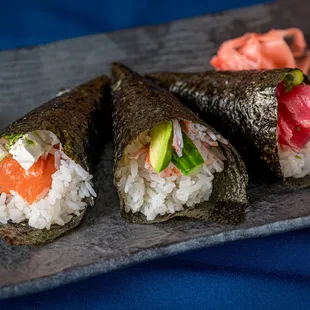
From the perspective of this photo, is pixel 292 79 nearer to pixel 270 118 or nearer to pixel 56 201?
pixel 270 118

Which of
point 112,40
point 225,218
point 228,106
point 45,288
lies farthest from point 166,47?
point 45,288

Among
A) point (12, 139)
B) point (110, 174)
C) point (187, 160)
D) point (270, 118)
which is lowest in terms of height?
point (110, 174)

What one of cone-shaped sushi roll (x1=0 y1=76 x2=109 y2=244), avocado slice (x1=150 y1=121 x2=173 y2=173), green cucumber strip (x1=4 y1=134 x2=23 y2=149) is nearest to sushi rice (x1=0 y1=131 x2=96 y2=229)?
cone-shaped sushi roll (x1=0 y1=76 x2=109 y2=244)

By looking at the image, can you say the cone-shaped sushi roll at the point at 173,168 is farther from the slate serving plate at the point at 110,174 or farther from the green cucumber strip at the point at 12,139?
the green cucumber strip at the point at 12,139

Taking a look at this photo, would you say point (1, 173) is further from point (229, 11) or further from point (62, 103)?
point (229, 11)

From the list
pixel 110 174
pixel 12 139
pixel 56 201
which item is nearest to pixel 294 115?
pixel 110 174

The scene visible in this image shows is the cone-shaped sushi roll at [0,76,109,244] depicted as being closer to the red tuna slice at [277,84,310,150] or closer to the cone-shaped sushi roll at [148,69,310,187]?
the cone-shaped sushi roll at [148,69,310,187]
